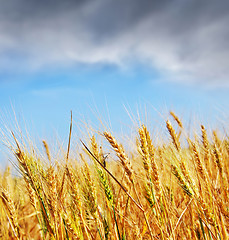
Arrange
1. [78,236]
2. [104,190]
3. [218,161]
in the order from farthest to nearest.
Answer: [218,161], [104,190], [78,236]

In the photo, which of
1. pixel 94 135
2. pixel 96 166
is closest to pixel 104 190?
pixel 96 166

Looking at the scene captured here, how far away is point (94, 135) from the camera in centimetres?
228

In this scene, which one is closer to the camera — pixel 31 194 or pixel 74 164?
pixel 31 194

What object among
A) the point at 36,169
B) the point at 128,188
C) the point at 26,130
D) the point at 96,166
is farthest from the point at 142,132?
the point at 26,130

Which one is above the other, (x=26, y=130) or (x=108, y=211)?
(x=26, y=130)

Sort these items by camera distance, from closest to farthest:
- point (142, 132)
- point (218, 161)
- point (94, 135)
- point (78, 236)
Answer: point (78, 236)
point (142, 132)
point (94, 135)
point (218, 161)

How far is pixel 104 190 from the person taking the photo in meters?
2.04

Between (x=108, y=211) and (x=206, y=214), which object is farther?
(x=108, y=211)

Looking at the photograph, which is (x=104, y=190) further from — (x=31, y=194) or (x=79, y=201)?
(x=31, y=194)

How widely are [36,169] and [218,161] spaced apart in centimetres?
223

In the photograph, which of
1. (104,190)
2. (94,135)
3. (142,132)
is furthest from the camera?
(94,135)

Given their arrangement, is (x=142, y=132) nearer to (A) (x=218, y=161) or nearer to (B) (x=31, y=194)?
(B) (x=31, y=194)

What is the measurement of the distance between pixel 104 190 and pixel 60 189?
367 mm

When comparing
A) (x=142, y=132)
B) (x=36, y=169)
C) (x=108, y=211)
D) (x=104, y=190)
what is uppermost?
(x=142, y=132)
